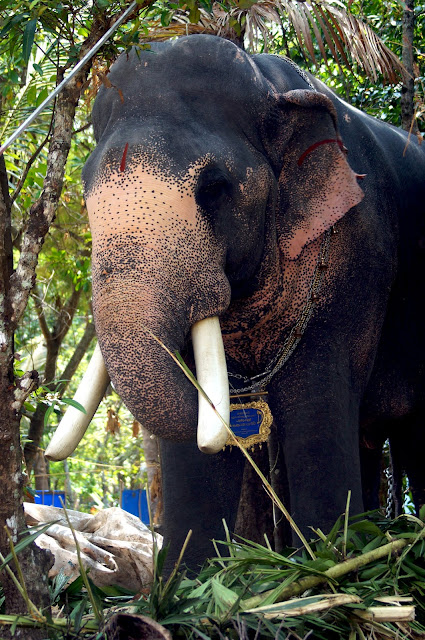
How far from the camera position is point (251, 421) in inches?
119

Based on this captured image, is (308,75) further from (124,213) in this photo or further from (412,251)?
(124,213)

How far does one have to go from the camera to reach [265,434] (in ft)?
9.91

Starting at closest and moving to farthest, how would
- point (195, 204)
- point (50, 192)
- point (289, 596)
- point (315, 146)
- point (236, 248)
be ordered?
point (289, 596), point (50, 192), point (195, 204), point (236, 248), point (315, 146)

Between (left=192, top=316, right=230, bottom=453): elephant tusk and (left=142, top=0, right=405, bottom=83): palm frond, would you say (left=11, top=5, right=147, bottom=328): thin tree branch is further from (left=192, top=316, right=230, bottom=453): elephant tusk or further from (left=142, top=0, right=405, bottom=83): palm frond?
(left=142, top=0, right=405, bottom=83): palm frond

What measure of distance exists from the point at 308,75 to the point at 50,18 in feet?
3.82

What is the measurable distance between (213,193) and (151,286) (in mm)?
442

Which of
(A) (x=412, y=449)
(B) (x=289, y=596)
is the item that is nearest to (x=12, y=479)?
(B) (x=289, y=596)

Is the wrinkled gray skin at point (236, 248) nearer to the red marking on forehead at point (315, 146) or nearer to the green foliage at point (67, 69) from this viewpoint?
the red marking on forehead at point (315, 146)

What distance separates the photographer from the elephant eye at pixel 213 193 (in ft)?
8.78

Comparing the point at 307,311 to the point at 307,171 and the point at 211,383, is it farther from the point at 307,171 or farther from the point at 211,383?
the point at 211,383

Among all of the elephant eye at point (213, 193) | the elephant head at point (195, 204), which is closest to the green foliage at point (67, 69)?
the elephant head at point (195, 204)

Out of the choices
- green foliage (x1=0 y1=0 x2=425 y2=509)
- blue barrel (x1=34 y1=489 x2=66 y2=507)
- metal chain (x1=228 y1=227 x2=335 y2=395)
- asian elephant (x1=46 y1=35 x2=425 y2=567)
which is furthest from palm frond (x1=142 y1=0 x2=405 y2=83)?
blue barrel (x1=34 y1=489 x2=66 y2=507)

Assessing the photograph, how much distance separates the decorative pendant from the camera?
9.90 feet

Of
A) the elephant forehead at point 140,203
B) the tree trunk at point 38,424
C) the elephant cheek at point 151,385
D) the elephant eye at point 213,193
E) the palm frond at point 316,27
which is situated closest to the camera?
the elephant cheek at point 151,385
